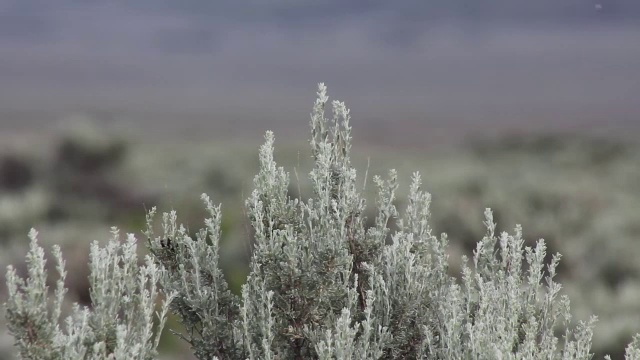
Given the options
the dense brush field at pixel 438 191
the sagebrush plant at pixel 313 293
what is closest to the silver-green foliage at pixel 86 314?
the sagebrush plant at pixel 313 293

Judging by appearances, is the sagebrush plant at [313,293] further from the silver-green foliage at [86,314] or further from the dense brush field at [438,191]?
the dense brush field at [438,191]

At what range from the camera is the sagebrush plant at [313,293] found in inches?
92.0

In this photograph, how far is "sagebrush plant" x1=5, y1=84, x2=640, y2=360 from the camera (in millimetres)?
2338

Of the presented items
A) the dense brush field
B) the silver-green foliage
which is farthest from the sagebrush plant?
the dense brush field

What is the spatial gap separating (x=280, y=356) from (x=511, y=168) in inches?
608

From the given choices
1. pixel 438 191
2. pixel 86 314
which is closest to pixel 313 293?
pixel 86 314

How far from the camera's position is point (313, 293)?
258 centimetres

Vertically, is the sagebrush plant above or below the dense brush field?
below

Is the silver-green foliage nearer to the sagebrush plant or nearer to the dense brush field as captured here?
the sagebrush plant

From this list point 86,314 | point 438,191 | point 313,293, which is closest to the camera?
point 86,314

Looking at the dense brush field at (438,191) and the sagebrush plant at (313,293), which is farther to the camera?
the dense brush field at (438,191)

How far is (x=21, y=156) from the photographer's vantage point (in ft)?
56.6

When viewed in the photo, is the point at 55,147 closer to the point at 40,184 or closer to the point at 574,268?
the point at 40,184

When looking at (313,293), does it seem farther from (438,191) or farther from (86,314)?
(438,191)
